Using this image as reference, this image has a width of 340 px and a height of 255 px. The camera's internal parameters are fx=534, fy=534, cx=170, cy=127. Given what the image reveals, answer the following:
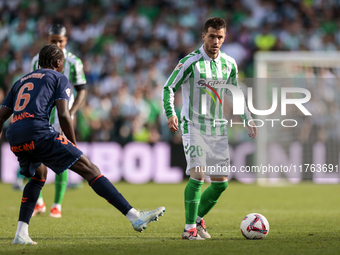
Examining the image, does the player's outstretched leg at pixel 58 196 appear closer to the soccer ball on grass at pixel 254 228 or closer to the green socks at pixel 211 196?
the green socks at pixel 211 196

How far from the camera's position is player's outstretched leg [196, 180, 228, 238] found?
208 inches

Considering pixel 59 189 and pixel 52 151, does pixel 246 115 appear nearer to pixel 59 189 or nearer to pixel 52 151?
pixel 52 151

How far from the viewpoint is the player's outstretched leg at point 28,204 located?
461 cm

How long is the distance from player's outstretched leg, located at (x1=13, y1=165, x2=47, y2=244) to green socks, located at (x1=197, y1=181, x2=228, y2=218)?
5.31 ft

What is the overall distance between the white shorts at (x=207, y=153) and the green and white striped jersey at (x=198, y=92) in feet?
0.24

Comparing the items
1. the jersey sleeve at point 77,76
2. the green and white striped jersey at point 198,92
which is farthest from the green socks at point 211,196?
the jersey sleeve at point 77,76

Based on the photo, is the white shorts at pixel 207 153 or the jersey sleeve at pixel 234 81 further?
the jersey sleeve at pixel 234 81

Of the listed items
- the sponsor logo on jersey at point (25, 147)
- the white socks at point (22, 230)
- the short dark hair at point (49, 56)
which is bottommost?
the white socks at point (22, 230)

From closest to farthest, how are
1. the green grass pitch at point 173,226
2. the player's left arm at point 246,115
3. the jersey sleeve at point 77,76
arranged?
1. the green grass pitch at point 173,226
2. the player's left arm at point 246,115
3. the jersey sleeve at point 77,76

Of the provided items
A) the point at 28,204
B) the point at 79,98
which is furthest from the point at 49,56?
the point at 79,98

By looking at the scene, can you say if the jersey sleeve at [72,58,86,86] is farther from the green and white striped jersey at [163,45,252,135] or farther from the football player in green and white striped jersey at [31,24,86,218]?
the green and white striped jersey at [163,45,252,135]

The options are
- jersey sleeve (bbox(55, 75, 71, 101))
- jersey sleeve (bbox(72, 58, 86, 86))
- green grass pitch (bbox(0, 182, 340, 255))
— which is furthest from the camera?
jersey sleeve (bbox(72, 58, 86, 86))

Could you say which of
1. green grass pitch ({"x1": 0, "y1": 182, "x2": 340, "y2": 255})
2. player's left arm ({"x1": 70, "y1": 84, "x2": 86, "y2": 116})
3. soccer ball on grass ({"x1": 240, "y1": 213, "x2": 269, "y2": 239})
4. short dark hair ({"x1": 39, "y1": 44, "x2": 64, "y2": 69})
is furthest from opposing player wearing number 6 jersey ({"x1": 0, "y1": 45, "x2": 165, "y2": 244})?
player's left arm ({"x1": 70, "y1": 84, "x2": 86, "y2": 116})

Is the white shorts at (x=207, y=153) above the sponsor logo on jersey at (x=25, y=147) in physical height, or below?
below
